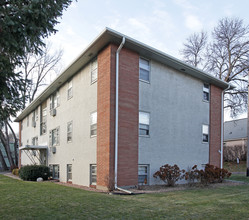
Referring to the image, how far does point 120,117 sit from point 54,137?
925cm

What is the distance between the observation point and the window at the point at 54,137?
18472mm

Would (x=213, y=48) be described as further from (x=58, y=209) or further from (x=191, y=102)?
(x=58, y=209)

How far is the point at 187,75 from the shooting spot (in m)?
15.7

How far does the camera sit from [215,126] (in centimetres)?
1730

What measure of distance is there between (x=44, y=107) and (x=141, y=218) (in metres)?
17.8

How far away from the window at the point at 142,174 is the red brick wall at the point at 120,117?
0.44m

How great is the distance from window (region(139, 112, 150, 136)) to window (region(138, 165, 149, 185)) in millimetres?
1571

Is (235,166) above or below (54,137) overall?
below

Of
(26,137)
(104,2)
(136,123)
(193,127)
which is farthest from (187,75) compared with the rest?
(26,137)

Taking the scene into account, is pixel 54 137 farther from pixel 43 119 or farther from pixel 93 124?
pixel 93 124

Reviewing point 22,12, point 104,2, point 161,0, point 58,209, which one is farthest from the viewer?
point 161,0

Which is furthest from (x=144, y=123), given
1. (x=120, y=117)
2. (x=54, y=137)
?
(x=54, y=137)

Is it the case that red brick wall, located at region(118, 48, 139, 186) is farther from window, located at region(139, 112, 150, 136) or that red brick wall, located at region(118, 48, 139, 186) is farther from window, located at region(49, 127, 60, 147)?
window, located at region(49, 127, 60, 147)

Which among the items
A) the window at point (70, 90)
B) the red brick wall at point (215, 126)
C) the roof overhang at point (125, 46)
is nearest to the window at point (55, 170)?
the window at point (70, 90)
